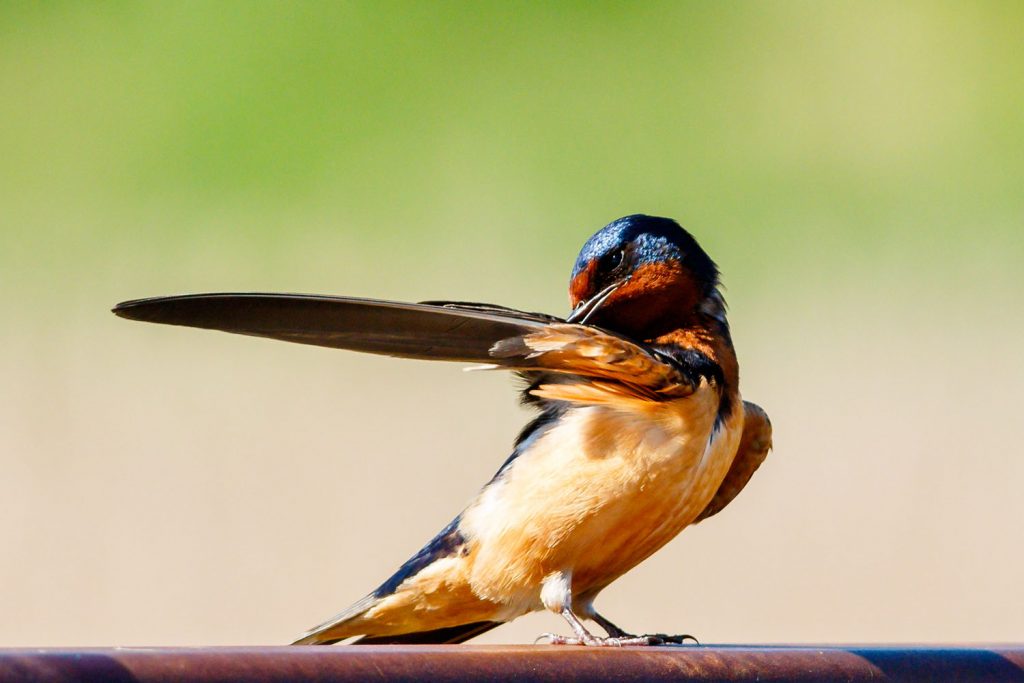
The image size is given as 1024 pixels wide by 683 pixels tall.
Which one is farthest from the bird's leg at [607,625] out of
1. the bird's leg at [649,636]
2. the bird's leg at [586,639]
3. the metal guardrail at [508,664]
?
the metal guardrail at [508,664]

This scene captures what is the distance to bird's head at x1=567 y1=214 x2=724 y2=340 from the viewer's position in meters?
2.12

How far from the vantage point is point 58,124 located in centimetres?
582

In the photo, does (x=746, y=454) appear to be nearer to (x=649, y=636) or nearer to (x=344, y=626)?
(x=649, y=636)

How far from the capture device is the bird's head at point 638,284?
2123 millimetres

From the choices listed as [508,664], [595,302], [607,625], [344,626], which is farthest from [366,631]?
[508,664]

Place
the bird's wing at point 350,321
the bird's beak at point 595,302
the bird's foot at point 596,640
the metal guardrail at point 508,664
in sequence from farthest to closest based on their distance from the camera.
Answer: the bird's beak at point 595,302
the bird's foot at point 596,640
the bird's wing at point 350,321
the metal guardrail at point 508,664

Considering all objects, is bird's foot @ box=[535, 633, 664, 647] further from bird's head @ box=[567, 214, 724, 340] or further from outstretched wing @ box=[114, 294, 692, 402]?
bird's head @ box=[567, 214, 724, 340]

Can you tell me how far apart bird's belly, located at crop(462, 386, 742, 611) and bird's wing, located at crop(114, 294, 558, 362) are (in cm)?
33

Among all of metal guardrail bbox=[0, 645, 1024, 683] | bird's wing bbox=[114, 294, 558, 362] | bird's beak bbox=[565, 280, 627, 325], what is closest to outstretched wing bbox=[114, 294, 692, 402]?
bird's wing bbox=[114, 294, 558, 362]

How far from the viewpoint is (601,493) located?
191cm

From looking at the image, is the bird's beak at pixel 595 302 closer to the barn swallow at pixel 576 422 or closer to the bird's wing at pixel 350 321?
the barn swallow at pixel 576 422

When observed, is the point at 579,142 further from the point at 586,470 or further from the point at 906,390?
the point at 586,470

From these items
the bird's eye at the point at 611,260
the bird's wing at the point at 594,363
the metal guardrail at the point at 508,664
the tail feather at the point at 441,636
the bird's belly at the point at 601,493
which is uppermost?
the bird's eye at the point at 611,260

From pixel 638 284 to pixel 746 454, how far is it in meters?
0.30
